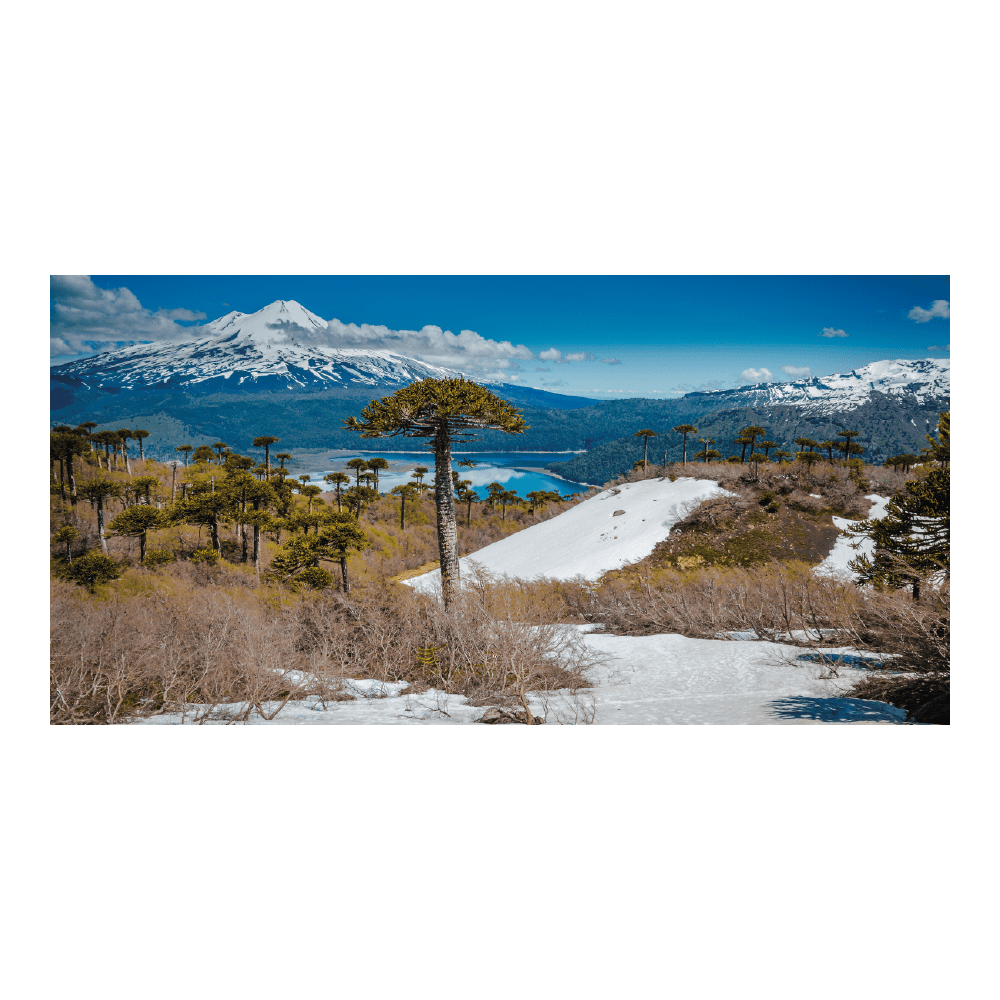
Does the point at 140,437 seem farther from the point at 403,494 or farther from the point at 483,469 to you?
the point at 483,469

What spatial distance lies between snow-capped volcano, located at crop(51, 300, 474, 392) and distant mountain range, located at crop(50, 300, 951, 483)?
0.01 m

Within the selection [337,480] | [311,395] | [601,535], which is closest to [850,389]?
[601,535]

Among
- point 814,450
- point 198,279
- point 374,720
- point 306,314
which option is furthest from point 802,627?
point 198,279

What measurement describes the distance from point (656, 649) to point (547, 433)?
2941mm

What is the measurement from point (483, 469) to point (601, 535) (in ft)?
9.83

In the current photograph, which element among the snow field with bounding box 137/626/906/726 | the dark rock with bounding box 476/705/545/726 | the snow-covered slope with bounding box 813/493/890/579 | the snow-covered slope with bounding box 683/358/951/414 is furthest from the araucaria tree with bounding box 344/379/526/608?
the snow-covered slope with bounding box 813/493/890/579

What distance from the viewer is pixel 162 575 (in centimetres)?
517

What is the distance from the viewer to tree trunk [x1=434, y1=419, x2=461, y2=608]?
193 inches

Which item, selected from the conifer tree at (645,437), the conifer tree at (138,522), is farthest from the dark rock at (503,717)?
the conifer tree at (645,437)

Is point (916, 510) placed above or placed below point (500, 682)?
above

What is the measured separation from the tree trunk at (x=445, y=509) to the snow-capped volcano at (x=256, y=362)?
0.79m

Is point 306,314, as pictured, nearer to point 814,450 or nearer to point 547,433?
point 547,433

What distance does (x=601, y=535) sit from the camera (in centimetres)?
830

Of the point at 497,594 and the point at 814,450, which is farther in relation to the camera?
the point at 814,450
